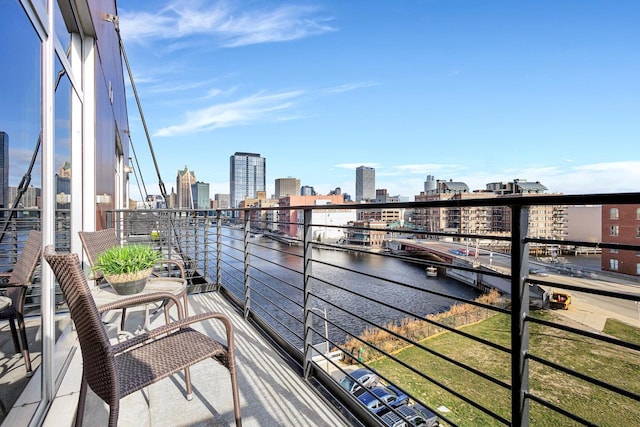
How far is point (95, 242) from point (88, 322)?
61.6 inches

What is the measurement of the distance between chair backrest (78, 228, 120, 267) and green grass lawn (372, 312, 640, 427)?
9.34m

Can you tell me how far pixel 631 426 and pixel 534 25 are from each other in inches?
910

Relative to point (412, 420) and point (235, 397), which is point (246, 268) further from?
point (412, 420)

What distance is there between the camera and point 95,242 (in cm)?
225

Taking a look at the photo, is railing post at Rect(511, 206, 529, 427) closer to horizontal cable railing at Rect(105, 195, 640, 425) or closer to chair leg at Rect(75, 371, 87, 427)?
horizontal cable railing at Rect(105, 195, 640, 425)

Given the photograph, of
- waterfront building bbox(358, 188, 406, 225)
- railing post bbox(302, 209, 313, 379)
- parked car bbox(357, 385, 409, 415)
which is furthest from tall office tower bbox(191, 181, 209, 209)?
railing post bbox(302, 209, 313, 379)

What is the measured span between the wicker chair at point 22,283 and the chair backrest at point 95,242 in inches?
18.4

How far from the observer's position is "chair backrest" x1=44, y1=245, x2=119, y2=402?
91 centimetres

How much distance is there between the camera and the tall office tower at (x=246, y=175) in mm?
69062

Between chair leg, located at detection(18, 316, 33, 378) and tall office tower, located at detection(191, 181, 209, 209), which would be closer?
chair leg, located at detection(18, 316, 33, 378)

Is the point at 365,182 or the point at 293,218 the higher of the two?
the point at 365,182

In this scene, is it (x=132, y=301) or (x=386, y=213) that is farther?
(x=386, y=213)

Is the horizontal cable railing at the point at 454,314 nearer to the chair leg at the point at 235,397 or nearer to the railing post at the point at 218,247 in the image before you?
the railing post at the point at 218,247

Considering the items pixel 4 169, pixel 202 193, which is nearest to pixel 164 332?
pixel 4 169
